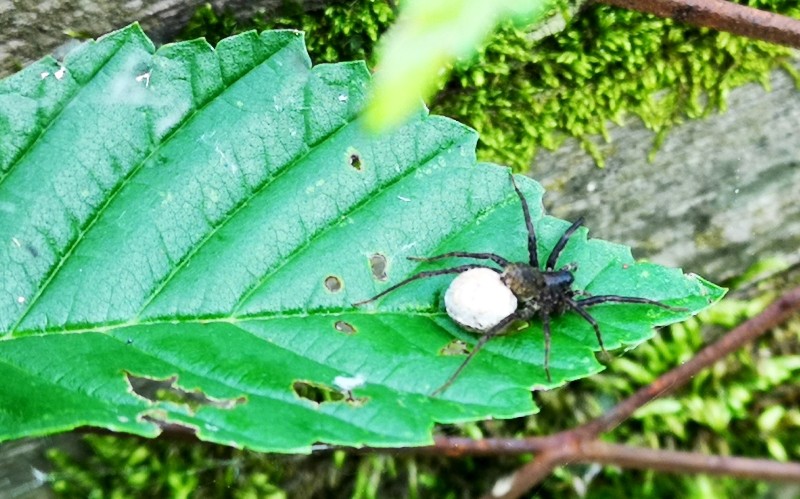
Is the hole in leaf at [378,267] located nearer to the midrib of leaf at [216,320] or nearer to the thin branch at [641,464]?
→ the midrib of leaf at [216,320]

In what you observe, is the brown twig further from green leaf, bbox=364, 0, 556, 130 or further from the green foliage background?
green leaf, bbox=364, 0, 556, 130

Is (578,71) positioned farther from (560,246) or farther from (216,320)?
(216,320)

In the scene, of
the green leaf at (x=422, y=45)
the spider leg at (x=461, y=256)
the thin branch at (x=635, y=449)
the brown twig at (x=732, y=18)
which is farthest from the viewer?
the thin branch at (x=635, y=449)

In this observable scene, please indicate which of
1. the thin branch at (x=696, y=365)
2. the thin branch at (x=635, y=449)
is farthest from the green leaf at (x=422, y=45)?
the thin branch at (x=696, y=365)

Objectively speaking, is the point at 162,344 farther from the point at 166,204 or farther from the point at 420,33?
the point at 420,33

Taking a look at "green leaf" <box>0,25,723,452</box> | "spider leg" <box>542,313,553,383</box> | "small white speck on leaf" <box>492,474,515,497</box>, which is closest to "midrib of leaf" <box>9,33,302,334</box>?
"green leaf" <box>0,25,723,452</box>

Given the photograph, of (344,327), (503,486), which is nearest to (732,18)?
(344,327)

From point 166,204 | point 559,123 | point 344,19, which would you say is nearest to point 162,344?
point 166,204
